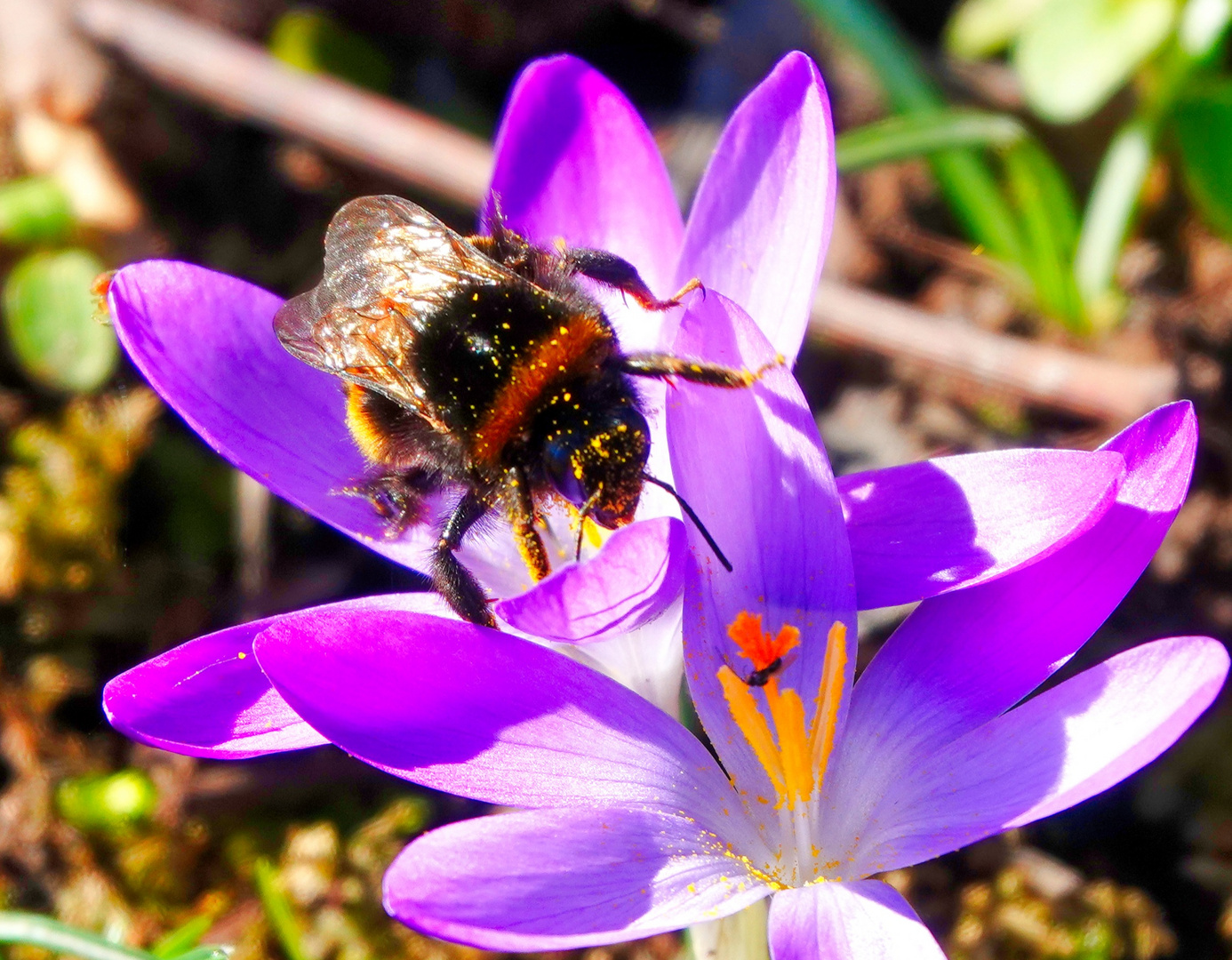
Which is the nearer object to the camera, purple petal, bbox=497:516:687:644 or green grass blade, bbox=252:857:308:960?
purple petal, bbox=497:516:687:644

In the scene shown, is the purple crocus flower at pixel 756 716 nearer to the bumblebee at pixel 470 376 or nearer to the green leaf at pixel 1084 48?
the bumblebee at pixel 470 376

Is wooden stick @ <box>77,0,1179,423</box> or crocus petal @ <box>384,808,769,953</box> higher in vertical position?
wooden stick @ <box>77,0,1179,423</box>

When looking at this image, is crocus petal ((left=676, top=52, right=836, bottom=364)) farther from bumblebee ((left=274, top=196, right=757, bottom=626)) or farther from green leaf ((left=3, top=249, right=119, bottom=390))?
green leaf ((left=3, top=249, right=119, bottom=390))

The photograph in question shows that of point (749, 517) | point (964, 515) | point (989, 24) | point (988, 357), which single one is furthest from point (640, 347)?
point (989, 24)

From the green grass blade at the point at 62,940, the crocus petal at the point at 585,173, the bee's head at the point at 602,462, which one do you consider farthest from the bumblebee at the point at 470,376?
the green grass blade at the point at 62,940

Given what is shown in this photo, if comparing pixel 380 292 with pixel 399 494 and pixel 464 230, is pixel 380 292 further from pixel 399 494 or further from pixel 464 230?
pixel 464 230

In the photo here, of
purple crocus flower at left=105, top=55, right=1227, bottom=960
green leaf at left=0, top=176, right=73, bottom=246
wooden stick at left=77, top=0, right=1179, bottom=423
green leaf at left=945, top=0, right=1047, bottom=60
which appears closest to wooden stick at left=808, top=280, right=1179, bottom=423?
wooden stick at left=77, top=0, right=1179, bottom=423

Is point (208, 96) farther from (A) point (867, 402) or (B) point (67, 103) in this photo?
(A) point (867, 402)
